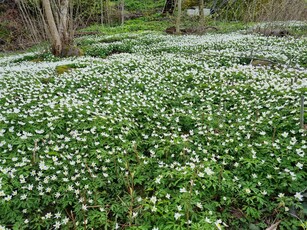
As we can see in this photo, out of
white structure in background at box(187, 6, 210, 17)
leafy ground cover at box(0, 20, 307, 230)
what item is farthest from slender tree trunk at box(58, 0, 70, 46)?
white structure in background at box(187, 6, 210, 17)

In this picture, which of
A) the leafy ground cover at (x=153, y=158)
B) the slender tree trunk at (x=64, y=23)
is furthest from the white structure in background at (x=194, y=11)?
the leafy ground cover at (x=153, y=158)

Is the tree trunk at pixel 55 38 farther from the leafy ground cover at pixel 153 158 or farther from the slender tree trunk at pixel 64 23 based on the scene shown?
the leafy ground cover at pixel 153 158

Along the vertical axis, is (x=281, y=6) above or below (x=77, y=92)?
above

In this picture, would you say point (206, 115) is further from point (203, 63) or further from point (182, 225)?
point (203, 63)

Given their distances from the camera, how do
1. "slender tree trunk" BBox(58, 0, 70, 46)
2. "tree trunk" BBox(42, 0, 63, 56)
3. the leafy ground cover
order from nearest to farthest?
the leafy ground cover < "tree trunk" BBox(42, 0, 63, 56) < "slender tree trunk" BBox(58, 0, 70, 46)

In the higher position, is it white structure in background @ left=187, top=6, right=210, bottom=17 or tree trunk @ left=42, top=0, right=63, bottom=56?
white structure in background @ left=187, top=6, right=210, bottom=17

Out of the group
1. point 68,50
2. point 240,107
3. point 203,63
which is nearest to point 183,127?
point 240,107

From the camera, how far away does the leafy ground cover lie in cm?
330

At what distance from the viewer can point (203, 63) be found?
10.3m

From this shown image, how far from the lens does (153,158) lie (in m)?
4.34

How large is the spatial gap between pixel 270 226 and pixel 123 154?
2500mm

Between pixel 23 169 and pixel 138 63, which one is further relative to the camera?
pixel 138 63

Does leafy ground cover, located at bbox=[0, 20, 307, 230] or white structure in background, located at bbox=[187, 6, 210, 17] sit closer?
leafy ground cover, located at bbox=[0, 20, 307, 230]

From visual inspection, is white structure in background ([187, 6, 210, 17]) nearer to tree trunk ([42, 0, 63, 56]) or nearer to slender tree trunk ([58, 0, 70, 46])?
slender tree trunk ([58, 0, 70, 46])
